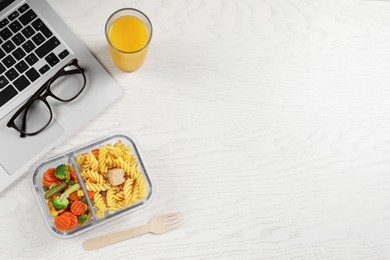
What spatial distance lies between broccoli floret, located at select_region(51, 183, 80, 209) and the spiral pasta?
0.9 inches

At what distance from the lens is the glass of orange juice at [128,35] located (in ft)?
3.46

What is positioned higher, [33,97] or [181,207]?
[33,97]

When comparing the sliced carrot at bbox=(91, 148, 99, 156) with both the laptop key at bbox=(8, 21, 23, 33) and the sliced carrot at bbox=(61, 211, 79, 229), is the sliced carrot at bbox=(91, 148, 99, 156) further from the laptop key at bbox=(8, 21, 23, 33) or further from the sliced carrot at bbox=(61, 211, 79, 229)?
the laptop key at bbox=(8, 21, 23, 33)

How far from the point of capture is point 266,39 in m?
1.15

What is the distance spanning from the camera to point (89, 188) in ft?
3.33

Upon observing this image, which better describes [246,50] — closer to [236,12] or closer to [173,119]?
[236,12]

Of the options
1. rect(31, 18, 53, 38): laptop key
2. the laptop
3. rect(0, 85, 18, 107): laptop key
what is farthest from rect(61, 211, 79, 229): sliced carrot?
rect(31, 18, 53, 38): laptop key

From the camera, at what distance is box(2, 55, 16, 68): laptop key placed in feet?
3.39

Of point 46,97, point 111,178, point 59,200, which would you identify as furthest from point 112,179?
point 46,97

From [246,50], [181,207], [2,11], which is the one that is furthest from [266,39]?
[2,11]

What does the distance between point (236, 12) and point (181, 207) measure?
422mm

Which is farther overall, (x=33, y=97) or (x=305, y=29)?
(x=305, y=29)

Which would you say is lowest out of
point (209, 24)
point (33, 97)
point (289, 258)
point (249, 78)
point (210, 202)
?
point (289, 258)

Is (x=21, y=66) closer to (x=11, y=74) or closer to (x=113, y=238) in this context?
(x=11, y=74)
